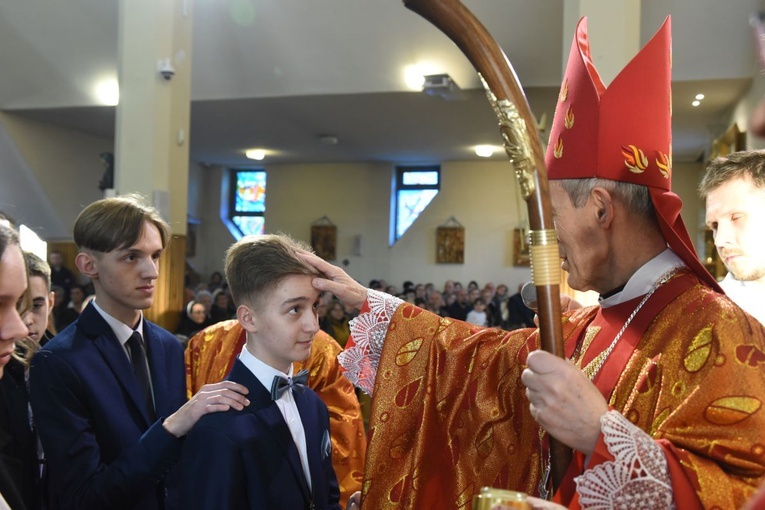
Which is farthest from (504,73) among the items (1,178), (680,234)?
(1,178)

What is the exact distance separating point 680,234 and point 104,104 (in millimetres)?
10694

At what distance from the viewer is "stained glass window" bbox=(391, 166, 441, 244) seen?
1619cm

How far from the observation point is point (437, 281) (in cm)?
1592

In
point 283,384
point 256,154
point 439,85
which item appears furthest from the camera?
point 256,154

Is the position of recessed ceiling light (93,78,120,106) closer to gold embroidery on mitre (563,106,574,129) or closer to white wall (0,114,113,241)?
white wall (0,114,113,241)

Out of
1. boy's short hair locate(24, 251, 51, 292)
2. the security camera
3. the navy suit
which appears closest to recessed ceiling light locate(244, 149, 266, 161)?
the security camera

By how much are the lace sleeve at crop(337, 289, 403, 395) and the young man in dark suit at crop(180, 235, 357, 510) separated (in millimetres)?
133

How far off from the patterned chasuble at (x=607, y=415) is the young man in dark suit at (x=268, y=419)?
0.55 ft

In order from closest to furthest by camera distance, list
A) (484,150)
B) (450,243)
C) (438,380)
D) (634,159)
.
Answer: (634,159), (438,380), (484,150), (450,243)

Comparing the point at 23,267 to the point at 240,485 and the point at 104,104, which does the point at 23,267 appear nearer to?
the point at 240,485

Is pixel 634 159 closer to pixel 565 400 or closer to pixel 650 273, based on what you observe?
pixel 650 273

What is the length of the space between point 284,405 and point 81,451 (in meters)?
0.53

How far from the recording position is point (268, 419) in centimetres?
182

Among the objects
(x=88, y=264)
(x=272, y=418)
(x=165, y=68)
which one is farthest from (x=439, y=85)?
(x=272, y=418)
